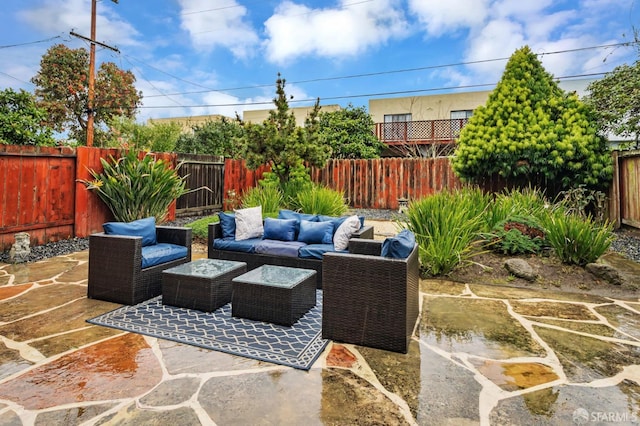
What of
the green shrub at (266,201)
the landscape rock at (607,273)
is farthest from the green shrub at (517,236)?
the green shrub at (266,201)

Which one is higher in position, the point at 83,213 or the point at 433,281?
the point at 83,213

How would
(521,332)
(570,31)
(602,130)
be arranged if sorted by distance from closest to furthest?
(521,332), (602,130), (570,31)

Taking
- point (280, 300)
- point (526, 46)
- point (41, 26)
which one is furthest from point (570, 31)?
point (41, 26)

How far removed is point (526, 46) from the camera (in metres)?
7.87

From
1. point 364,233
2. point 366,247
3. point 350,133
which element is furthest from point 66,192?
point 350,133

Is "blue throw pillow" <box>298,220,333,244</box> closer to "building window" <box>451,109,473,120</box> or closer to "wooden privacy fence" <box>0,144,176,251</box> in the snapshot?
"wooden privacy fence" <box>0,144,176,251</box>

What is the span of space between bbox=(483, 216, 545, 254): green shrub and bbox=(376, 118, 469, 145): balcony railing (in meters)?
11.7

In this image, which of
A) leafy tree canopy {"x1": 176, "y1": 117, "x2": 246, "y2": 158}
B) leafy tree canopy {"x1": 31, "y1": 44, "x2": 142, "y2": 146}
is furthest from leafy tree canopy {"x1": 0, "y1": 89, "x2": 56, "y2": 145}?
leafy tree canopy {"x1": 31, "y1": 44, "x2": 142, "y2": 146}

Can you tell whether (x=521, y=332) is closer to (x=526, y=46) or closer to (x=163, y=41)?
(x=526, y=46)

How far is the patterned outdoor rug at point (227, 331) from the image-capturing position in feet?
7.86

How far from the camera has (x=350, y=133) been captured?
15.0m

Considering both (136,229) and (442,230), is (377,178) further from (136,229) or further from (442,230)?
(136,229)

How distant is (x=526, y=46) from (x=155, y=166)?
8255 mm

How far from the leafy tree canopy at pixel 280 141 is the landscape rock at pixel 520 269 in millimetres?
4712
